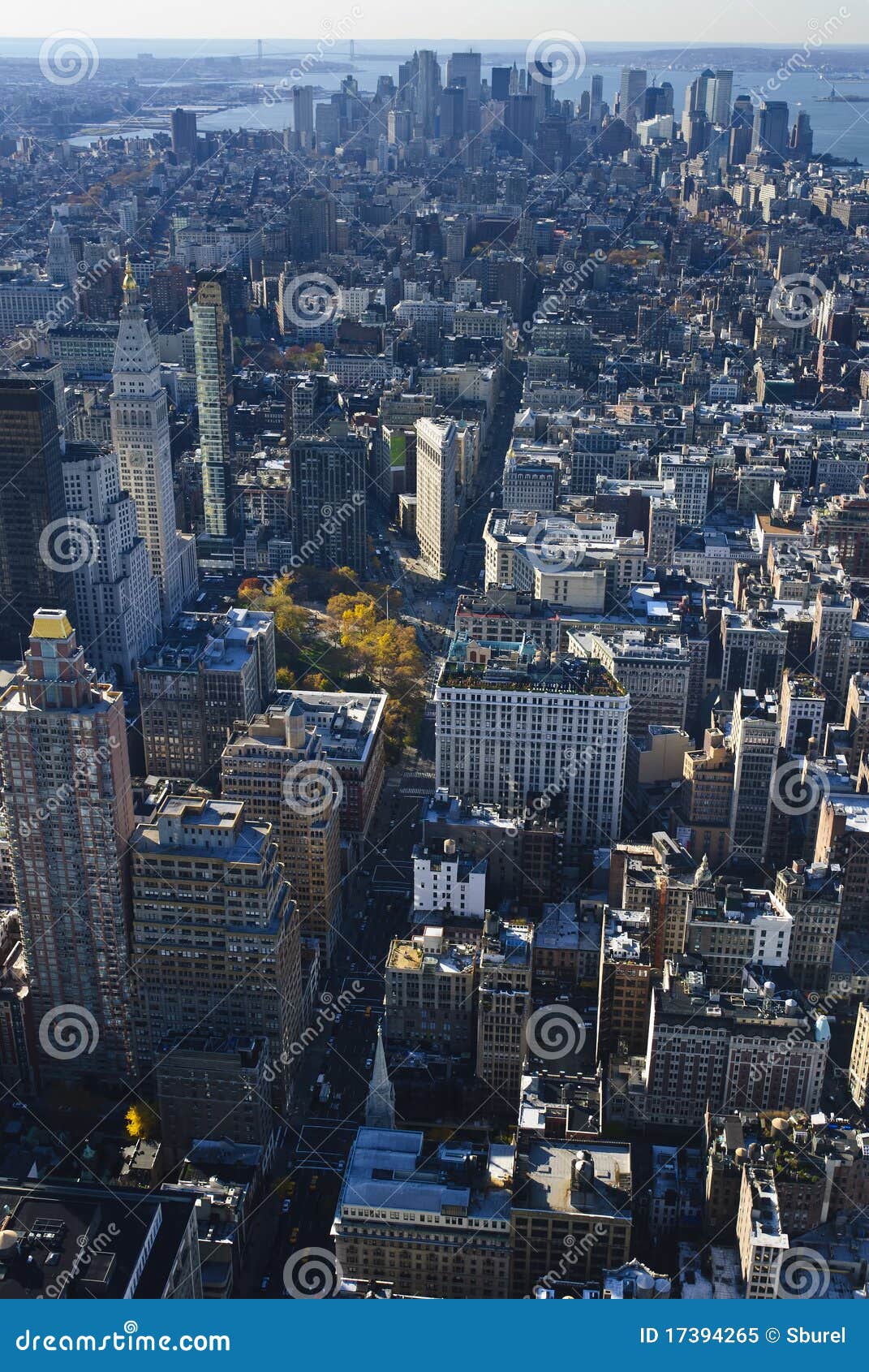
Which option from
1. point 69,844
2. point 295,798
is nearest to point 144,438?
point 295,798

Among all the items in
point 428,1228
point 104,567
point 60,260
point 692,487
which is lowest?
point 428,1228

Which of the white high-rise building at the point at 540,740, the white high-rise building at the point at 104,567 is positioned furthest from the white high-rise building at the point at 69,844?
the white high-rise building at the point at 104,567

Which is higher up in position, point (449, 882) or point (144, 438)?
point (144, 438)

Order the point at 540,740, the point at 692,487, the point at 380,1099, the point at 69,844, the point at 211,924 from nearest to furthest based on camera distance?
1. the point at 380,1099
2. the point at 69,844
3. the point at 211,924
4. the point at 540,740
5. the point at 692,487

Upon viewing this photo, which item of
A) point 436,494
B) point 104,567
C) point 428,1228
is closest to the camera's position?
point 428,1228

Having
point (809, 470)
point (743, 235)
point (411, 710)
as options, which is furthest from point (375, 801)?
point (743, 235)

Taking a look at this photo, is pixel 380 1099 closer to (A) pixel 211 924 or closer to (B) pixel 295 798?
(A) pixel 211 924

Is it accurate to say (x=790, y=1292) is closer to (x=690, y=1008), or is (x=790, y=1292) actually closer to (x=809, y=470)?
(x=690, y=1008)
